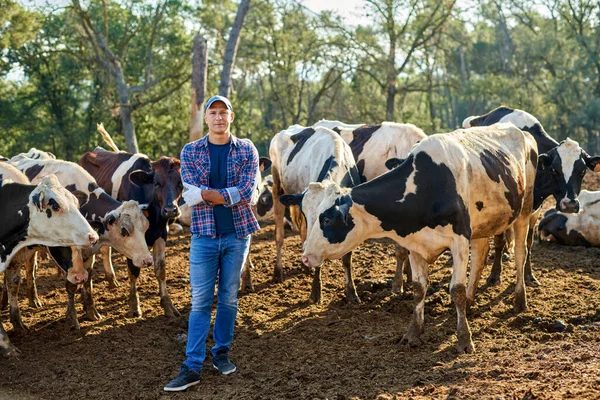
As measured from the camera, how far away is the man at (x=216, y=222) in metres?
5.69

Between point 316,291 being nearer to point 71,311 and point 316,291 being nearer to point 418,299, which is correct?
point 418,299

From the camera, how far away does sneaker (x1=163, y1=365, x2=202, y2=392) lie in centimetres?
564

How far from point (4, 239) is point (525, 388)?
5130mm

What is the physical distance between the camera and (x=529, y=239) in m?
9.05

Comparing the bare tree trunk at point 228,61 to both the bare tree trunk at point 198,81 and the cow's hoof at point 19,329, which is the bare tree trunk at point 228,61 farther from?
the cow's hoof at point 19,329

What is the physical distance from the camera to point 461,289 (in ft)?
21.2

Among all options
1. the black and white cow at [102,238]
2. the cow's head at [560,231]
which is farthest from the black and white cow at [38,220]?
the cow's head at [560,231]

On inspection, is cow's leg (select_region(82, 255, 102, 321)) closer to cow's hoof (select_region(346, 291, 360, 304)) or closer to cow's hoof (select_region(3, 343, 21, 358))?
cow's hoof (select_region(3, 343, 21, 358))

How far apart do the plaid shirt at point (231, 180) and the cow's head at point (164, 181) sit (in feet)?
6.88

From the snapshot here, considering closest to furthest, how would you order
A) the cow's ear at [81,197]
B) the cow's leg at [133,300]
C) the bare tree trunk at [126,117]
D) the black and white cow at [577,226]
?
the cow's ear at [81,197] < the cow's leg at [133,300] < the black and white cow at [577,226] < the bare tree trunk at [126,117]

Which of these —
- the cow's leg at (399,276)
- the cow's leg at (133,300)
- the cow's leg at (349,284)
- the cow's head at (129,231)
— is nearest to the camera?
the cow's head at (129,231)

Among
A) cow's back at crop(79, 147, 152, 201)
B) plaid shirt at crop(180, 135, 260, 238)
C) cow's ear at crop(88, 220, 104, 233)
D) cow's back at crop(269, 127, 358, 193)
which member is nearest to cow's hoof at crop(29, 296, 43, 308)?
cow's back at crop(79, 147, 152, 201)

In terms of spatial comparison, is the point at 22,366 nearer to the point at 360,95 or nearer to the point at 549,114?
the point at 360,95

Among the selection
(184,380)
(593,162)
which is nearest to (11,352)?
(184,380)
